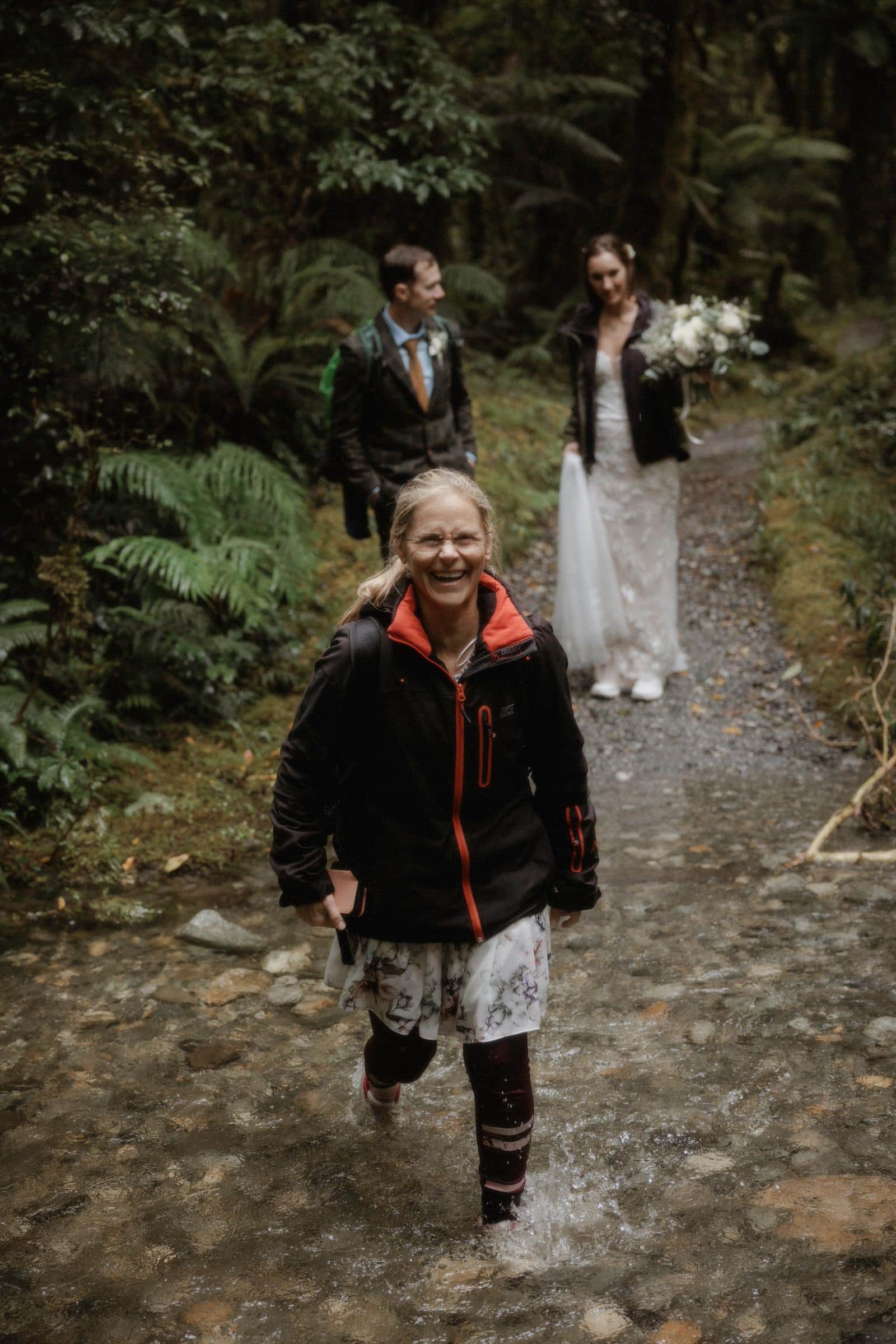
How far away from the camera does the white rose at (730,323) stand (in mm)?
6402

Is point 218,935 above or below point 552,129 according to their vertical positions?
below

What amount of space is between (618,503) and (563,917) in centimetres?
452

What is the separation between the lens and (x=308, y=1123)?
347cm

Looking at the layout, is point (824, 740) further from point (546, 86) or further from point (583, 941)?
point (546, 86)

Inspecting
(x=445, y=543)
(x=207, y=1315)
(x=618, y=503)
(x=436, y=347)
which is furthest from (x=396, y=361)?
(x=207, y=1315)

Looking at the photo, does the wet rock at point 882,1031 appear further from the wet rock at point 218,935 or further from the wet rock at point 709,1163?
the wet rock at point 218,935

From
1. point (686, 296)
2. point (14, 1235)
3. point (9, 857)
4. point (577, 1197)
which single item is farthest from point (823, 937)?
point (686, 296)

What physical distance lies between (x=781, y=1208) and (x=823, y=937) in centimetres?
160

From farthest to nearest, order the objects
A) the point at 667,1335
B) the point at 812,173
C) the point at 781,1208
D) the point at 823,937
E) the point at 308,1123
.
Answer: the point at 812,173 < the point at 823,937 < the point at 308,1123 < the point at 781,1208 < the point at 667,1335

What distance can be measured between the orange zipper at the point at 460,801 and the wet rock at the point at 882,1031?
1.72 m

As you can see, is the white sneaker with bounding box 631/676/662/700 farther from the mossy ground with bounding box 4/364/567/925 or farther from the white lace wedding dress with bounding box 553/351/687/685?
the mossy ground with bounding box 4/364/567/925

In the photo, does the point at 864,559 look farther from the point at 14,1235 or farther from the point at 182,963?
the point at 14,1235

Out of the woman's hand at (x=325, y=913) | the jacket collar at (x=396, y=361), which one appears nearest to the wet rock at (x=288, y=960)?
the woman's hand at (x=325, y=913)

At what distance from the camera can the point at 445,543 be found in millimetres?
2637
